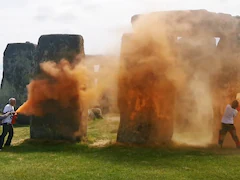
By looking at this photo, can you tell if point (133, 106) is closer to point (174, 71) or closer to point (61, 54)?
point (174, 71)

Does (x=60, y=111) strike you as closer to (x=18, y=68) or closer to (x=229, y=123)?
(x=229, y=123)

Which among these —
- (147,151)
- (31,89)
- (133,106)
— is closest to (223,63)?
(133,106)

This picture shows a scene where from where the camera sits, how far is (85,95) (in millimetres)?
14742

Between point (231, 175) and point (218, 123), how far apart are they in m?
5.49

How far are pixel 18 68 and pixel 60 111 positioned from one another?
32.1 feet

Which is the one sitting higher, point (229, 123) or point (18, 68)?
point (18, 68)

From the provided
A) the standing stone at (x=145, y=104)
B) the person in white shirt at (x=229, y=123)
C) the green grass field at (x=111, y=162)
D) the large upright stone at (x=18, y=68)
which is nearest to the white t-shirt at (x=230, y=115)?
the person in white shirt at (x=229, y=123)

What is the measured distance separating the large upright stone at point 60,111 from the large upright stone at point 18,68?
8745 millimetres

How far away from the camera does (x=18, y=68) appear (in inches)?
907

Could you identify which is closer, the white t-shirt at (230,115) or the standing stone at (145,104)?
the white t-shirt at (230,115)

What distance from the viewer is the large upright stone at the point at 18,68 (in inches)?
903

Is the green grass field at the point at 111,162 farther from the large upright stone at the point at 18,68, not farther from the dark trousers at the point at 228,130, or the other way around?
the large upright stone at the point at 18,68

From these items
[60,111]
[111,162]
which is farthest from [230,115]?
[60,111]

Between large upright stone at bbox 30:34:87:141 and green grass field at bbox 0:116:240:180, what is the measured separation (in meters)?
0.68
